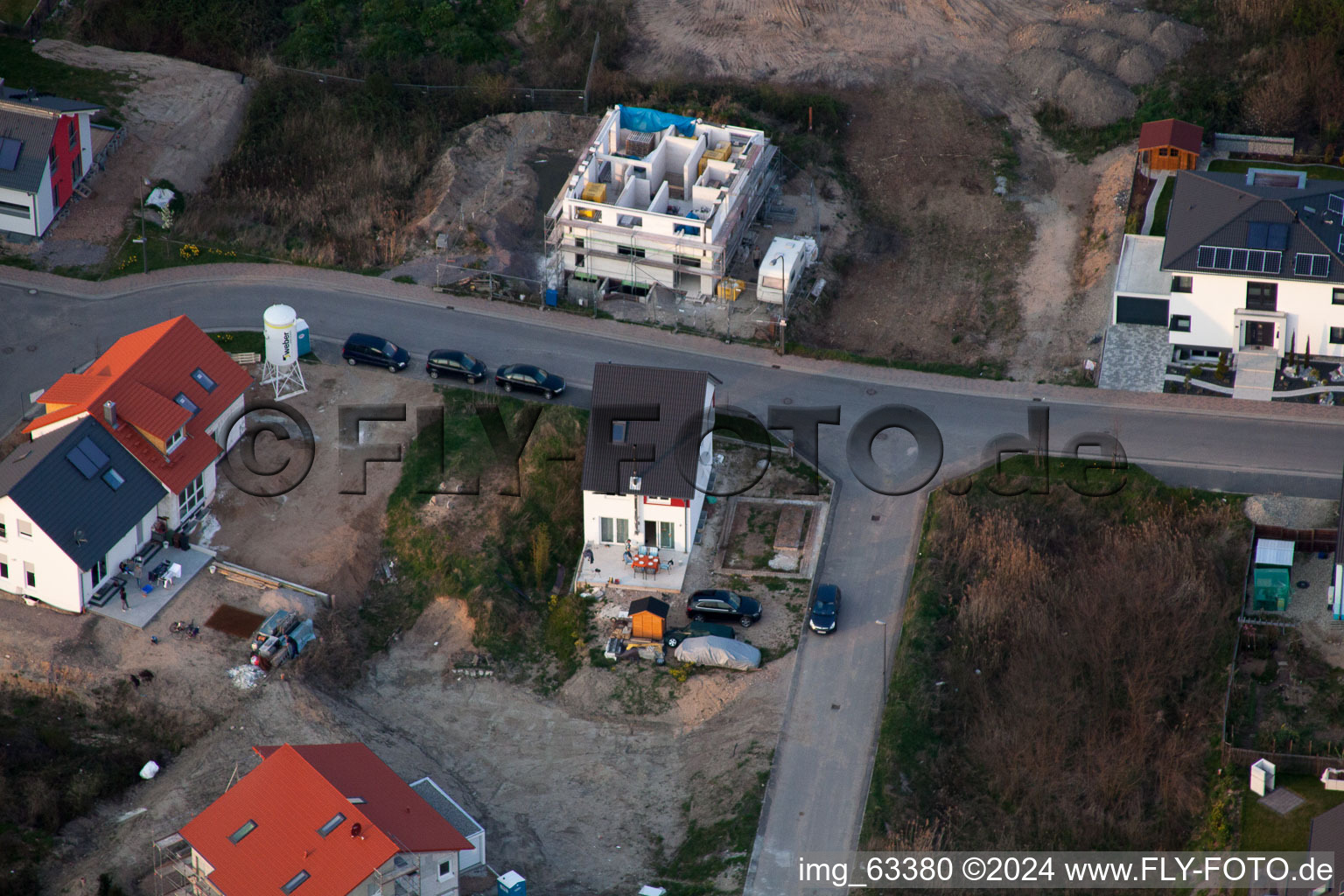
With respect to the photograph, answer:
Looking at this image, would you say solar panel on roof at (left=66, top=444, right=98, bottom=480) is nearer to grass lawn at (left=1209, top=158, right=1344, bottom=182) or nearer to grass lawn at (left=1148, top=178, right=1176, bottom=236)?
grass lawn at (left=1148, top=178, right=1176, bottom=236)

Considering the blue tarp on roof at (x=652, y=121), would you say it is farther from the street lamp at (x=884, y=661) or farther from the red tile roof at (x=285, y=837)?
the red tile roof at (x=285, y=837)

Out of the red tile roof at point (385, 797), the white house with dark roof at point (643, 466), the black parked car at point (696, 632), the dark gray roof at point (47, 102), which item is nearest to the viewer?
the red tile roof at point (385, 797)

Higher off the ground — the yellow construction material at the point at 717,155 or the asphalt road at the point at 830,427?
the yellow construction material at the point at 717,155

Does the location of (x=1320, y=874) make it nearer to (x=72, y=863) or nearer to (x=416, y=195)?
(x=72, y=863)

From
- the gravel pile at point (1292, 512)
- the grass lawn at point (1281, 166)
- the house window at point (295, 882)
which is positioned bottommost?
the house window at point (295, 882)

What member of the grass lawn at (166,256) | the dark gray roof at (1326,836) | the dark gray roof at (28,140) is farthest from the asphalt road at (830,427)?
the dark gray roof at (1326,836)

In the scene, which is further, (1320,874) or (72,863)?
(72,863)

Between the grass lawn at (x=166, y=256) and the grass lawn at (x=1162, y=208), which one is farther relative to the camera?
the grass lawn at (x=1162, y=208)

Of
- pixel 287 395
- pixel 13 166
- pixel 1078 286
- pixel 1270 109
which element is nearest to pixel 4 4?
pixel 13 166
